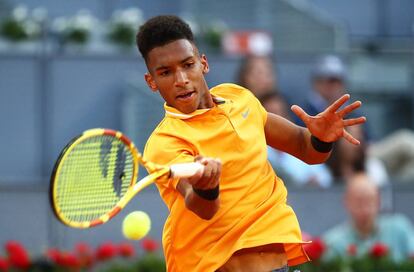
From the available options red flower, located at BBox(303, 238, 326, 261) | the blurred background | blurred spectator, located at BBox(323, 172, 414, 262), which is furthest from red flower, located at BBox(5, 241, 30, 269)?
blurred spectator, located at BBox(323, 172, 414, 262)

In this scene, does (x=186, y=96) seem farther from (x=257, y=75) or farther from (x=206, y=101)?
(x=257, y=75)

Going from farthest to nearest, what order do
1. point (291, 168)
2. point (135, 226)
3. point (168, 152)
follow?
point (291, 168)
point (168, 152)
point (135, 226)

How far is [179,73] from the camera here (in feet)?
16.7

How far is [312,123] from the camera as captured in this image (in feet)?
17.9

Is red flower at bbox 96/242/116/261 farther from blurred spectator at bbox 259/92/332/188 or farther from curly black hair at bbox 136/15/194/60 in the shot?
curly black hair at bbox 136/15/194/60

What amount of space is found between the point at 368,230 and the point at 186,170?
5.13 m

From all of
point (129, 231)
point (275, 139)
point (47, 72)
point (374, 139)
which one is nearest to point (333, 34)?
point (374, 139)

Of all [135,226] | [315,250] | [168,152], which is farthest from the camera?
[315,250]

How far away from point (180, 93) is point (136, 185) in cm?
64

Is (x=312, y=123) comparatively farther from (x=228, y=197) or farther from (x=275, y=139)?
(x=228, y=197)

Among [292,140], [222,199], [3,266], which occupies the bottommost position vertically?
[3,266]

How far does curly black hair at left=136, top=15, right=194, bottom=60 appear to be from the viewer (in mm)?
5113

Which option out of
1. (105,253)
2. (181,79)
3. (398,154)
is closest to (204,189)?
(181,79)

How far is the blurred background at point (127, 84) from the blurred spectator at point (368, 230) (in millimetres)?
1035
